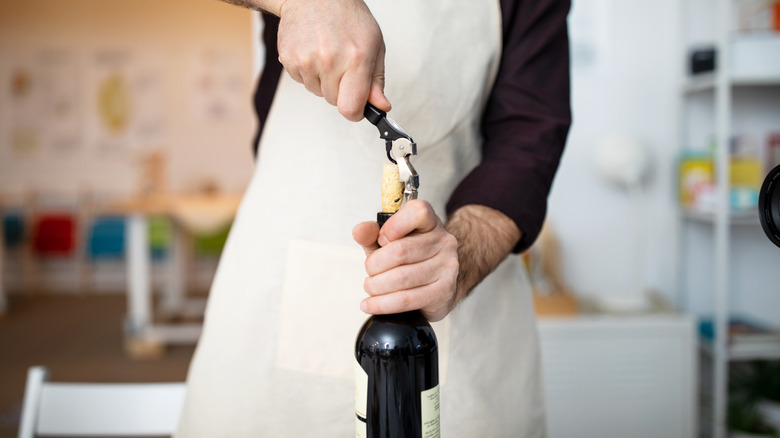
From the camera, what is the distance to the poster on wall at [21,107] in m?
6.68

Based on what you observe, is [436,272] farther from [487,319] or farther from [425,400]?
[487,319]

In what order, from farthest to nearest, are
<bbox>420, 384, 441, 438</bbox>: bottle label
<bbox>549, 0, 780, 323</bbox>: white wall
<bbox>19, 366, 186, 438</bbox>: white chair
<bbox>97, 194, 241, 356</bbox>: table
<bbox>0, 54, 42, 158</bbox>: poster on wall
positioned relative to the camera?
<bbox>0, 54, 42, 158</bbox>: poster on wall
<bbox>97, 194, 241, 356</bbox>: table
<bbox>549, 0, 780, 323</bbox>: white wall
<bbox>19, 366, 186, 438</bbox>: white chair
<bbox>420, 384, 441, 438</bbox>: bottle label

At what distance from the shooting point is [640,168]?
251 centimetres

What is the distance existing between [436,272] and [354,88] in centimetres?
18

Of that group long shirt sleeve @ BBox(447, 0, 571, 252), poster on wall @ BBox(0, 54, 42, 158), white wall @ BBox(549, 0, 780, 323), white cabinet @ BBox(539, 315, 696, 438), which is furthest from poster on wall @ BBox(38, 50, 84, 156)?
long shirt sleeve @ BBox(447, 0, 571, 252)

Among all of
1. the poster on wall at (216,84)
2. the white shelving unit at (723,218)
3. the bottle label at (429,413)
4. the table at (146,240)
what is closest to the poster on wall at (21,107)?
the poster on wall at (216,84)

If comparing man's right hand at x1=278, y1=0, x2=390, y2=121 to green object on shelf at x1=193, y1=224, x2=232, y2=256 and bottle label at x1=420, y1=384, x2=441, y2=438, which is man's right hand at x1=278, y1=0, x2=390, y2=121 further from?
green object on shelf at x1=193, y1=224, x2=232, y2=256

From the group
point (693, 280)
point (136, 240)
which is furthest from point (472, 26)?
point (136, 240)

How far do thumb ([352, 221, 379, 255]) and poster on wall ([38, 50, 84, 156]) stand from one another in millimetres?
7003

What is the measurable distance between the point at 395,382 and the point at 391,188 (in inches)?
6.6

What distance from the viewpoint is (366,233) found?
56 centimetres

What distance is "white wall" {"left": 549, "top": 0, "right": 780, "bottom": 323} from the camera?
2693mm

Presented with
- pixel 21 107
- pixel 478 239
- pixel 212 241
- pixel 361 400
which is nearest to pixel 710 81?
pixel 478 239

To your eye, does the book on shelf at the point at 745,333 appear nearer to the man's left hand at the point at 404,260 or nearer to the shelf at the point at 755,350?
the shelf at the point at 755,350
